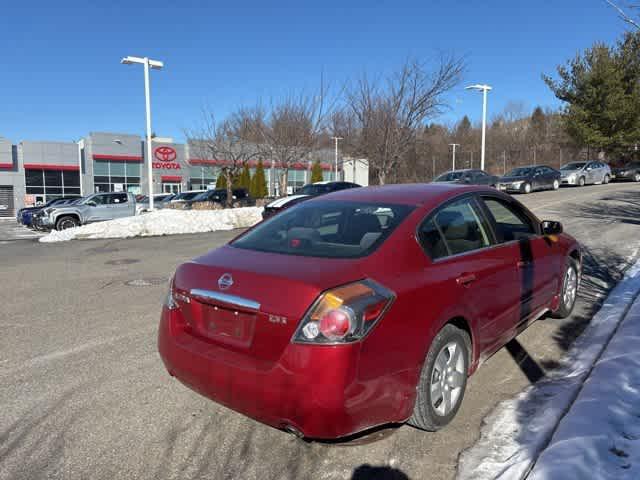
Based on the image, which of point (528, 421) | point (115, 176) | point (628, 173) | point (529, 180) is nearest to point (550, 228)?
point (528, 421)

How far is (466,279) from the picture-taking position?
335cm

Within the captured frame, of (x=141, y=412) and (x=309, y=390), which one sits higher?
(x=309, y=390)

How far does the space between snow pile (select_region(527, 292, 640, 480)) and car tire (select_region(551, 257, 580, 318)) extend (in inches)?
51.8

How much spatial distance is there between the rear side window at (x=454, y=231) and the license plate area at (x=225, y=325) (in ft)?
4.28

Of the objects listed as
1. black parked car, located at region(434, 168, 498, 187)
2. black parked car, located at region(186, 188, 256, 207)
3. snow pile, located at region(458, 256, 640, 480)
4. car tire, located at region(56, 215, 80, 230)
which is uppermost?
black parked car, located at region(434, 168, 498, 187)

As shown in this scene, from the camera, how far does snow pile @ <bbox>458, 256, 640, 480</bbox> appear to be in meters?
2.76

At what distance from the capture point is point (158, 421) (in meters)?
3.33

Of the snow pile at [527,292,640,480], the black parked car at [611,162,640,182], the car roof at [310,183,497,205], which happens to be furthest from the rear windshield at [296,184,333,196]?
the black parked car at [611,162,640,182]

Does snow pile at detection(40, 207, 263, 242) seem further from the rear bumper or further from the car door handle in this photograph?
the car door handle

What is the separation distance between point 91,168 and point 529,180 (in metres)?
38.1

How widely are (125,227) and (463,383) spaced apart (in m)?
15.1

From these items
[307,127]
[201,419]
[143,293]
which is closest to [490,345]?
[201,419]

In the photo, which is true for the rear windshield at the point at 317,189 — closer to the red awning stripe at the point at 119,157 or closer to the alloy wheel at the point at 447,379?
the alloy wheel at the point at 447,379

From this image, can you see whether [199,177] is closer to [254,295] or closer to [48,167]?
[48,167]
